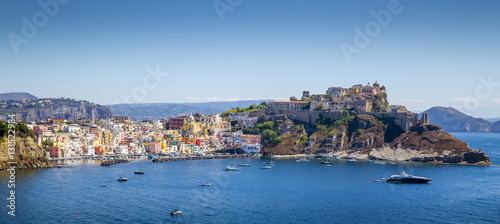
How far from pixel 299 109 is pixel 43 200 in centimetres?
5331

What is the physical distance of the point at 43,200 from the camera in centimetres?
3186

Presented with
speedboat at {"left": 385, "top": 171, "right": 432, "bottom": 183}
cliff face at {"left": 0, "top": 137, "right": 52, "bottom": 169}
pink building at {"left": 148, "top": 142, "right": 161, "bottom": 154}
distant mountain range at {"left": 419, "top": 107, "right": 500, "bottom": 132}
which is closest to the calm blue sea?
speedboat at {"left": 385, "top": 171, "right": 432, "bottom": 183}

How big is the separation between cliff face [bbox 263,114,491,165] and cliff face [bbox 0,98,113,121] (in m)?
93.0

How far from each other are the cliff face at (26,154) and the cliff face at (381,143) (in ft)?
104

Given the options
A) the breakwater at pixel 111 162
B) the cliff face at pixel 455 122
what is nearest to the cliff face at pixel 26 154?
the breakwater at pixel 111 162

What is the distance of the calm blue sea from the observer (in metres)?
28.9

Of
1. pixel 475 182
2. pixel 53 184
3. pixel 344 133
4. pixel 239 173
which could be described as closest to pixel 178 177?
pixel 239 173

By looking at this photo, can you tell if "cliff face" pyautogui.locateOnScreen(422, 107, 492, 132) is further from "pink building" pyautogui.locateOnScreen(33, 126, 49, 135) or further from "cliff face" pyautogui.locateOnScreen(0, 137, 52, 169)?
"cliff face" pyautogui.locateOnScreen(0, 137, 52, 169)

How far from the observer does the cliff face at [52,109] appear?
471ft

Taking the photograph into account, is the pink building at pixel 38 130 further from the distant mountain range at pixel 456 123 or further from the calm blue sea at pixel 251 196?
the distant mountain range at pixel 456 123

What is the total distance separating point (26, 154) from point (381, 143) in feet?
139

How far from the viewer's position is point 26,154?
48156mm

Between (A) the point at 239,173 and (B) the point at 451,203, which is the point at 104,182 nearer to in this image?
(A) the point at 239,173

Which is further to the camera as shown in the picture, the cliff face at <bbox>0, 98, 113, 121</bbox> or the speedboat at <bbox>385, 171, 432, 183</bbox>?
the cliff face at <bbox>0, 98, 113, 121</bbox>
